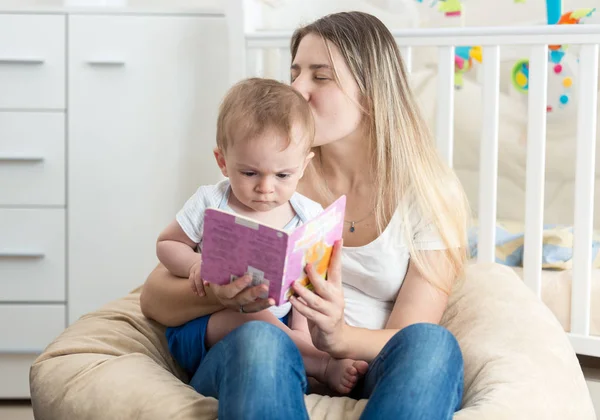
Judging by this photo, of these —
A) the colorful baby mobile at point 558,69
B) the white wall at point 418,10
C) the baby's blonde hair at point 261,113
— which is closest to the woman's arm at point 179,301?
the baby's blonde hair at point 261,113

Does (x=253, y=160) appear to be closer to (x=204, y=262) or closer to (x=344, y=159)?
(x=204, y=262)

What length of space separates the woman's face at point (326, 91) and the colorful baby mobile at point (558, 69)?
1.16 meters

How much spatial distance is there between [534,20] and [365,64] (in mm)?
1345

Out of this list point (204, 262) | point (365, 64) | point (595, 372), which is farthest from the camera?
point (595, 372)

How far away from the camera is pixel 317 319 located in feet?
3.71

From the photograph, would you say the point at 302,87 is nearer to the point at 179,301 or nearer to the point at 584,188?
the point at 179,301

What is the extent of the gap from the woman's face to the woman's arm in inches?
12.3

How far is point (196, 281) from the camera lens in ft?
3.85

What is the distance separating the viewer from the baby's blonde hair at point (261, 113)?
1.14 metres

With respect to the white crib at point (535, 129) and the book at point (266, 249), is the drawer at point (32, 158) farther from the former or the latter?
the book at point (266, 249)

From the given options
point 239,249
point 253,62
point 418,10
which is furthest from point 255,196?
point 418,10

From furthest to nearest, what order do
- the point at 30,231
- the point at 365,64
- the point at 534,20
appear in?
the point at 534,20
the point at 30,231
the point at 365,64

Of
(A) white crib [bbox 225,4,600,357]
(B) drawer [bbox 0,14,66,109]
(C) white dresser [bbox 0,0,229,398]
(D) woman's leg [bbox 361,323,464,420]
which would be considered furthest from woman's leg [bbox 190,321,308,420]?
(B) drawer [bbox 0,14,66,109]

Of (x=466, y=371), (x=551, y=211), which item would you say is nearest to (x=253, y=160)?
(x=466, y=371)
